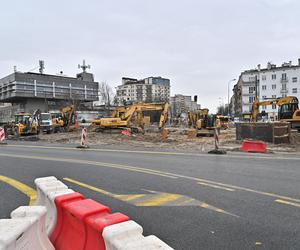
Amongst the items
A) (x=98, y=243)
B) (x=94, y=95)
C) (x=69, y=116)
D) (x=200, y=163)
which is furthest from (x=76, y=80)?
(x=98, y=243)

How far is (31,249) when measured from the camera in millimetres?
2613

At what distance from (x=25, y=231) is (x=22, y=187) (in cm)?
406

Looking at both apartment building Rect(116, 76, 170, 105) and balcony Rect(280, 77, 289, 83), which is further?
apartment building Rect(116, 76, 170, 105)

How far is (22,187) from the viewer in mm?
6129

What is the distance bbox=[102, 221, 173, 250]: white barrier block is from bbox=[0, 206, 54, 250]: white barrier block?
799mm

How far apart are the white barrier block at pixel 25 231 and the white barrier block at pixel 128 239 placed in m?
0.80

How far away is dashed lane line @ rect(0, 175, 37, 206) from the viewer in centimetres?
521

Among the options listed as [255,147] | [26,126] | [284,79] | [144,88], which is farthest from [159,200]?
[144,88]

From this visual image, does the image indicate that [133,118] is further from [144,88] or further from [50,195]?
[144,88]

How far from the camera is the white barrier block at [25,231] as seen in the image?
7.50 ft

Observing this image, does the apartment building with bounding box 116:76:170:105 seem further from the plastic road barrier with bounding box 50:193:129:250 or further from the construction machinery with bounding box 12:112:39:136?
the plastic road barrier with bounding box 50:193:129:250

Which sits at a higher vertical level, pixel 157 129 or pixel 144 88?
pixel 144 88

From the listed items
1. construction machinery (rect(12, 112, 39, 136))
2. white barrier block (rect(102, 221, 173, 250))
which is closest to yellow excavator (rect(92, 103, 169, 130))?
construction machinery (rect(12, 112, 39, 136))

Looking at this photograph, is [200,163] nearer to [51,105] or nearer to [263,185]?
[263,185]
